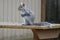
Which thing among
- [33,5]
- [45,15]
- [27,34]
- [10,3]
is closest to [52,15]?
[45,15]

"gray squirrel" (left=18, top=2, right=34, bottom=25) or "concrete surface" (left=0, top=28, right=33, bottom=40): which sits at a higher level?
"gray squirrel" (left=18, top=2, right=34, bottom=25)

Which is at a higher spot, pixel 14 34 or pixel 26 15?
pixel 26 15

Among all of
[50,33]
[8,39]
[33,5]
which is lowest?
[8,39]

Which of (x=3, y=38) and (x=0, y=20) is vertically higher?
(x=0, y=20)

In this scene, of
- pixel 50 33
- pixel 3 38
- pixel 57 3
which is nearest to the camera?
pixel 50 33

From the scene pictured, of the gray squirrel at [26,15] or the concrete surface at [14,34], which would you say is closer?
the gray squirrel at [26,15]

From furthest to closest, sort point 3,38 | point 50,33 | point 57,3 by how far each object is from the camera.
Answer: point 57,3 < point 3,38 < point 50,33

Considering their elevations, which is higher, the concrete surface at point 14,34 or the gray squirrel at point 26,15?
the gray squirrel at point 26,15

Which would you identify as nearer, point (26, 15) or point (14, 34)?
point (26, 15)

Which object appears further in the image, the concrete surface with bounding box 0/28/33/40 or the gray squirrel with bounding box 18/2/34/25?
the concrete surface with bounding box 0/28/33/40

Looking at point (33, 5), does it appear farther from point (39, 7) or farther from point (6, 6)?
point (6, 6)

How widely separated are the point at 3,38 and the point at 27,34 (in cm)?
38

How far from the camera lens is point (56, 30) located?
6.42 ft

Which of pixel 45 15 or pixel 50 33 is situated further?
pixel 45 15
